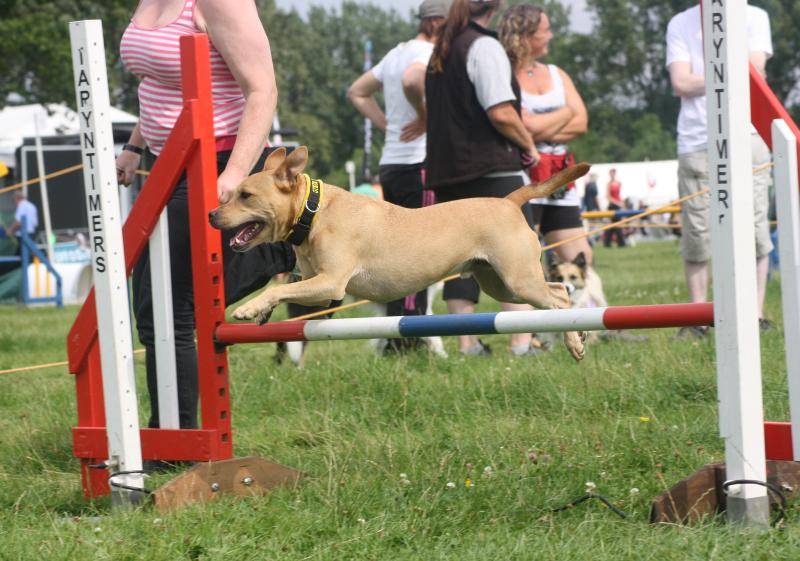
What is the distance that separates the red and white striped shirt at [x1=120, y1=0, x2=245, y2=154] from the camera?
3811 millimetres

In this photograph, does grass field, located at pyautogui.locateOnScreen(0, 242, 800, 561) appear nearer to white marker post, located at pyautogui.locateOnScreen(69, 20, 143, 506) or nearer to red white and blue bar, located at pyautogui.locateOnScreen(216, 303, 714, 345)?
white marker post, located at pyautogui.locateOnScreen(69, 20, 143, 506)

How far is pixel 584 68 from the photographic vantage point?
242 feet

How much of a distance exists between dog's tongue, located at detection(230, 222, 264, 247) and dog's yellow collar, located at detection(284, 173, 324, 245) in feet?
0.42

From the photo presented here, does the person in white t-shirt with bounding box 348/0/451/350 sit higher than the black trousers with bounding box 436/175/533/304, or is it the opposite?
the person in white t-shirt with bounding box 348/0/451/350

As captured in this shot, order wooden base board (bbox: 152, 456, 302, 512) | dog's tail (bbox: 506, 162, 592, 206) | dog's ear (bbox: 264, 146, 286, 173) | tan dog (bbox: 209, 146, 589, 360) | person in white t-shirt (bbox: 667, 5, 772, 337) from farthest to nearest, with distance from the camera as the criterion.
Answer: person in white t-shirt (bbox: 667, 5, 772, 337) → dog's tail (bbox: 506, 162, 592, 206) → dog's ear (bbox: 264, 146, 286, 173) → tan dog (bbox: 209, 146, 589, 360) → wooden base board (bbox: 152, 456, 302, 512)

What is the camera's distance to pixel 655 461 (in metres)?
3.71

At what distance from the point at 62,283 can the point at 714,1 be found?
12.4 meters

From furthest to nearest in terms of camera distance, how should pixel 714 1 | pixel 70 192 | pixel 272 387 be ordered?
1. pixel 70 192
2. pixel 272 387
3. pixel 714 1

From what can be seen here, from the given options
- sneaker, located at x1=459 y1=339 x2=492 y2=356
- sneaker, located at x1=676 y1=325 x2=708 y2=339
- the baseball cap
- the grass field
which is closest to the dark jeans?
sneaker, located at x1=459 y1=339 x2=492 y2=356

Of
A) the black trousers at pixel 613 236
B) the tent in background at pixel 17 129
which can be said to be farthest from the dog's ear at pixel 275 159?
the black trousers at pixel 613 236

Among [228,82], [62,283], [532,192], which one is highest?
[228,82]

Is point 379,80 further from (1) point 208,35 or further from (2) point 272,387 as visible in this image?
(1) point 208,35

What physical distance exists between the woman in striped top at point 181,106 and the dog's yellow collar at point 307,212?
22 cm

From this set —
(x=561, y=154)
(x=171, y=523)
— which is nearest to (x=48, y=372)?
(x=561, y=154)
